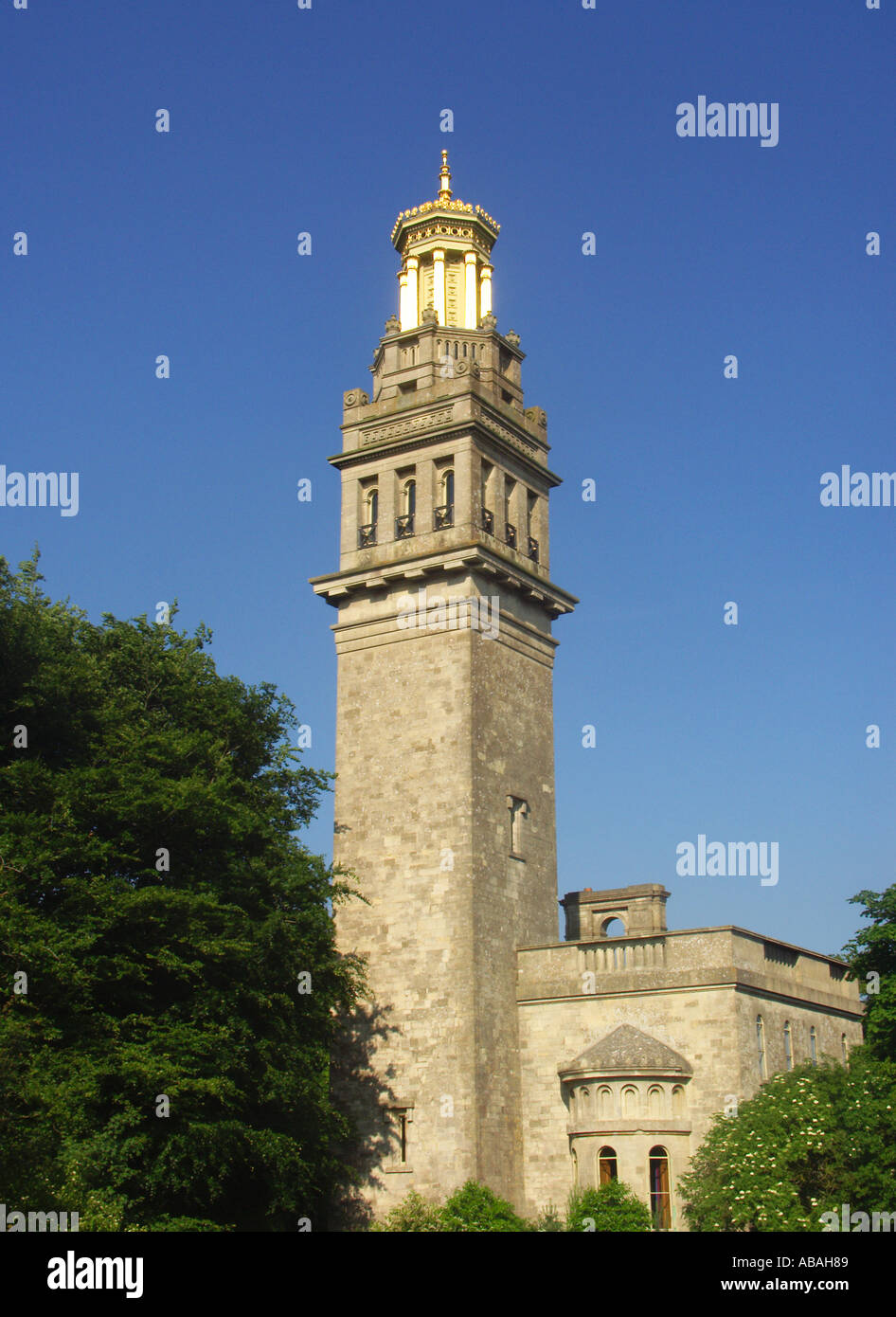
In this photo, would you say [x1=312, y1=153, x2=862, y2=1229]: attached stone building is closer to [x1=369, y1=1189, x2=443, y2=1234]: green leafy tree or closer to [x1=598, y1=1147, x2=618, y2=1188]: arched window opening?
[x1=598, y1=1147, x2=618, y2=1188]: arched window opening

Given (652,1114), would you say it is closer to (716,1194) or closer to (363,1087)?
(716,1194)

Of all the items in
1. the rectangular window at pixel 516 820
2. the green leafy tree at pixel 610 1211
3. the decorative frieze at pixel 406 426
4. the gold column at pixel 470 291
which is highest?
the gold column at pixel 470 291

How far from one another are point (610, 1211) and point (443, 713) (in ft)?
47.0

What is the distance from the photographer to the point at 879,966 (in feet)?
115

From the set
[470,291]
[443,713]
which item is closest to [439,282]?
[470,291]

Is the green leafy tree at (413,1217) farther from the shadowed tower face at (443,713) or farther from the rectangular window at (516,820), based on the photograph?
the rectangular window at (516,820)

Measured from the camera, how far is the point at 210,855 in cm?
3588

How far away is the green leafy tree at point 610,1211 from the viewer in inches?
1330

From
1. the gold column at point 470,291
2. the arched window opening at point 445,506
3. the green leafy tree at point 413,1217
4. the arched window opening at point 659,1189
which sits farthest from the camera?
the gold column at point 470,291

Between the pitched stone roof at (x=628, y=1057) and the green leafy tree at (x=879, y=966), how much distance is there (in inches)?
196

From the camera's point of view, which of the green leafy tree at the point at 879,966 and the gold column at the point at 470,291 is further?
the gold column at the point at 470,291

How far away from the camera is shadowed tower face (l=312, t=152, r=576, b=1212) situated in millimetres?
38281

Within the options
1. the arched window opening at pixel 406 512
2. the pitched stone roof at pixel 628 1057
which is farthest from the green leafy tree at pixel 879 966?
the arched window opening at pixel 406 512
